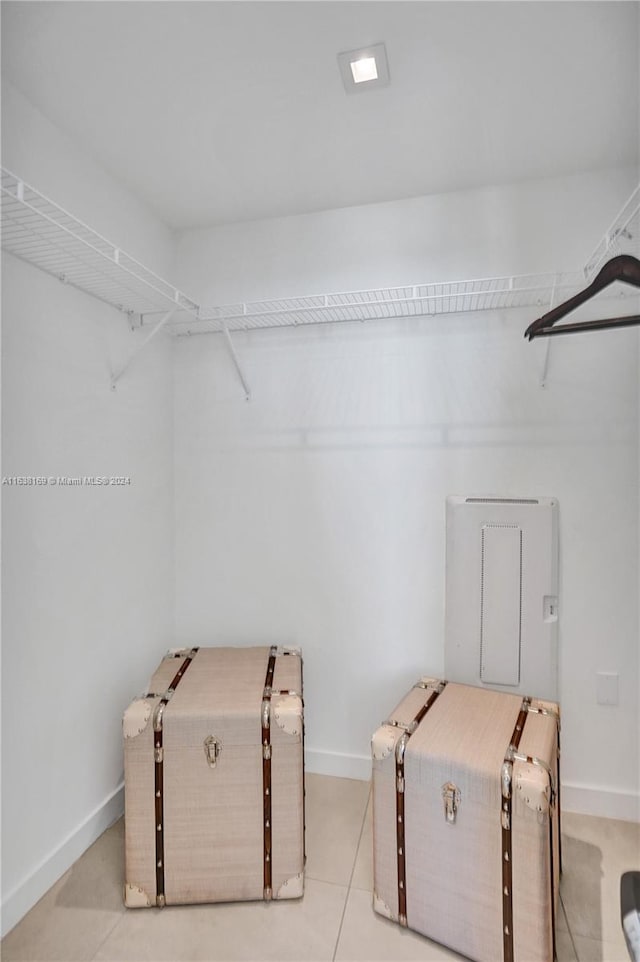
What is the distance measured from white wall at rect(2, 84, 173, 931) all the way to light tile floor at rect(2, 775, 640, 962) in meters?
0.11

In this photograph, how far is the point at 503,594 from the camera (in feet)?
6.22

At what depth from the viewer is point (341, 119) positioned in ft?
5.11

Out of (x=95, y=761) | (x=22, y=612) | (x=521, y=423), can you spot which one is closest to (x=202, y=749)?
(x=95, y=761)

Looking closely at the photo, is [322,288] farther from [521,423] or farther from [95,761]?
[95,761]

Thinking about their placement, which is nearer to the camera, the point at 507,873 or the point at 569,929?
the point at 507,873

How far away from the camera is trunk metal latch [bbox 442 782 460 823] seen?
133cm

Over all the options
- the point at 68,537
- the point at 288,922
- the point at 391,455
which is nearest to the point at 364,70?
the point at 391,455

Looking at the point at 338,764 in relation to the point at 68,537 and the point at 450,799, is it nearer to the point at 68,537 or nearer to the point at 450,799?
the point at 450,799

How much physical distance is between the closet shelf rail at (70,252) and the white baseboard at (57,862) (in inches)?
70.9

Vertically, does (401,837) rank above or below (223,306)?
below

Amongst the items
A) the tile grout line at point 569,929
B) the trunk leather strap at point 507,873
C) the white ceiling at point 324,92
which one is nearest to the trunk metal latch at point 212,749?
the trunk leather strap at point 507,873

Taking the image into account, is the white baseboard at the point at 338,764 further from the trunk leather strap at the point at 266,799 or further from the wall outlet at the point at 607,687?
the wall outlet at the point at 607,687

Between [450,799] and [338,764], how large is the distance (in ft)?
2.89

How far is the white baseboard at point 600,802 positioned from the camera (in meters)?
1.81
